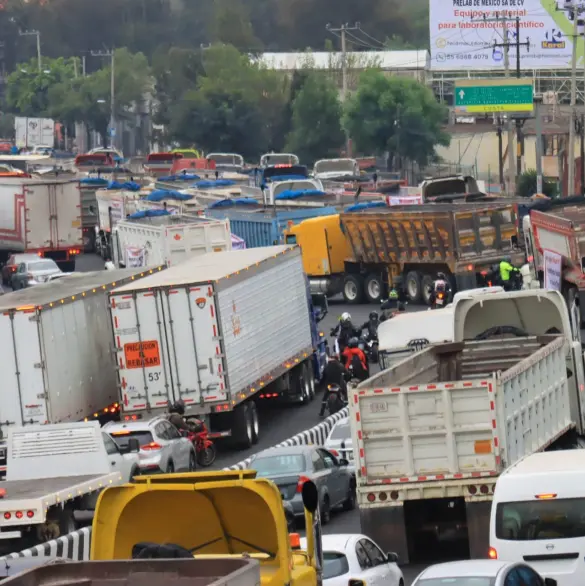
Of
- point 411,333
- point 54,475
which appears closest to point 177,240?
point 411,333

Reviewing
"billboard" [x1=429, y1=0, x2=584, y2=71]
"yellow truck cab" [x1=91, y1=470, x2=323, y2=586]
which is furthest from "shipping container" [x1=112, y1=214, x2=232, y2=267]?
"billboard" [x1=429, y1=0, x2=584, y2=71]

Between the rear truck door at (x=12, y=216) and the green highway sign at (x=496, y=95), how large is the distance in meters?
26.8

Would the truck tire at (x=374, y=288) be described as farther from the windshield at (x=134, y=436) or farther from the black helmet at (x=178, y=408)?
the windshield at (x=134, y=436)

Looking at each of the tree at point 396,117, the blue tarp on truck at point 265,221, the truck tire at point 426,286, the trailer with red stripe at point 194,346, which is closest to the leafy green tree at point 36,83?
the tree at point 396,117

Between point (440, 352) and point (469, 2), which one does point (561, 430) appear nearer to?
point (440, 352)

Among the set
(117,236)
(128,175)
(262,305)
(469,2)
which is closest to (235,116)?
(469,2)

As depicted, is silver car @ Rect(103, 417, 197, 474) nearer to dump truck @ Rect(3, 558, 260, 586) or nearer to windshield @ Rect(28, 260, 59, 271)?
dump truck @ Rect(3, 558, 260, 586)

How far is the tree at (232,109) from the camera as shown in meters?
111

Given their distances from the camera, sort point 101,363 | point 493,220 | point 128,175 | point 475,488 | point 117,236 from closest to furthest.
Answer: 1. point 475,488
2. point 101,363
3. point 493,220
4. point 117,236
5. point 128,175

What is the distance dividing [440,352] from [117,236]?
102 feet

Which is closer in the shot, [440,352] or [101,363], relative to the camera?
[440,352]

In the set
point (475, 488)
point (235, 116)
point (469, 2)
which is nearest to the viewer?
point (475, 488)

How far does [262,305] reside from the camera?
3189 cm

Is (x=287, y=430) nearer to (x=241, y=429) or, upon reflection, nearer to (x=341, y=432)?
(x=241, y=429)
